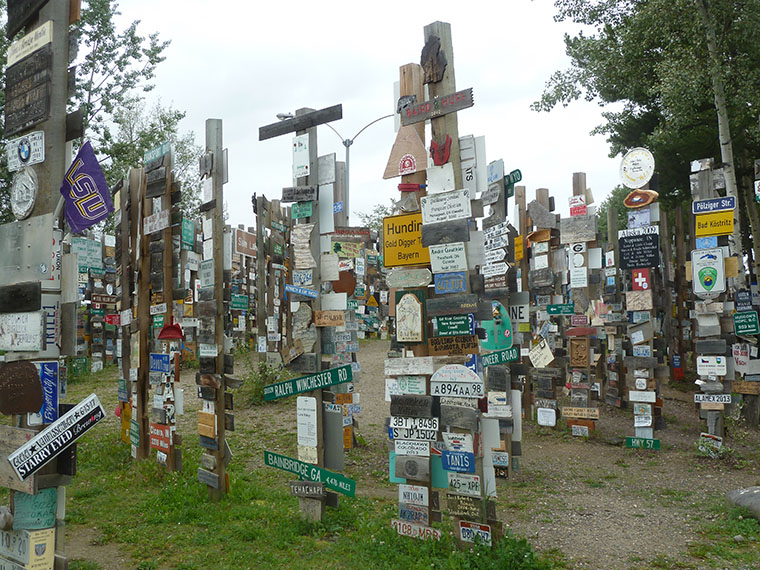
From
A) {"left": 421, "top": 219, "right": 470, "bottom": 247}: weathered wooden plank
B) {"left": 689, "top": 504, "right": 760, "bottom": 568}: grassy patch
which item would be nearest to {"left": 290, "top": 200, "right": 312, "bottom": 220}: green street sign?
{"left": 421, "top": 219, "right": 470, "bottom": 247}: weathered wooden plank

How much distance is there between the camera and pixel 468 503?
5.30 m

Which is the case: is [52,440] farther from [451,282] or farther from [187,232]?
[187,232]

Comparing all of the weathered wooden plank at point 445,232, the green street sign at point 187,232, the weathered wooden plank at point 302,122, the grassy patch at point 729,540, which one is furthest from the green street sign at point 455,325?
the green street sign at point 187,232

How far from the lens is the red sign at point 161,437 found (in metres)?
7.91

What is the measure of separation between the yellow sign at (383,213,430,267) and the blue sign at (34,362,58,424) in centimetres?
293

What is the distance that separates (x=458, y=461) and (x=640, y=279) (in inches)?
234

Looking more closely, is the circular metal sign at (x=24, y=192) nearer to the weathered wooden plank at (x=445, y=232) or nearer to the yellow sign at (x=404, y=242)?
the yellow sign at (x=404, y=242)

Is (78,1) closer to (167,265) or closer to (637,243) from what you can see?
(167,265)

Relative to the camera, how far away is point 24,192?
4473 millimetres

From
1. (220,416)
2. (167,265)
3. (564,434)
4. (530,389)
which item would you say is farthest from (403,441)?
(530,389)

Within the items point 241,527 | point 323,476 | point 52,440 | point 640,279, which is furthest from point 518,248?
point 52,440

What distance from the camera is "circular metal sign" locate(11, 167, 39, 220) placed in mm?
4410

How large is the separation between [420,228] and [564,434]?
7.26 m

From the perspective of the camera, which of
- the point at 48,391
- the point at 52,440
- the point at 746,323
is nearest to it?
the point at 52,440
